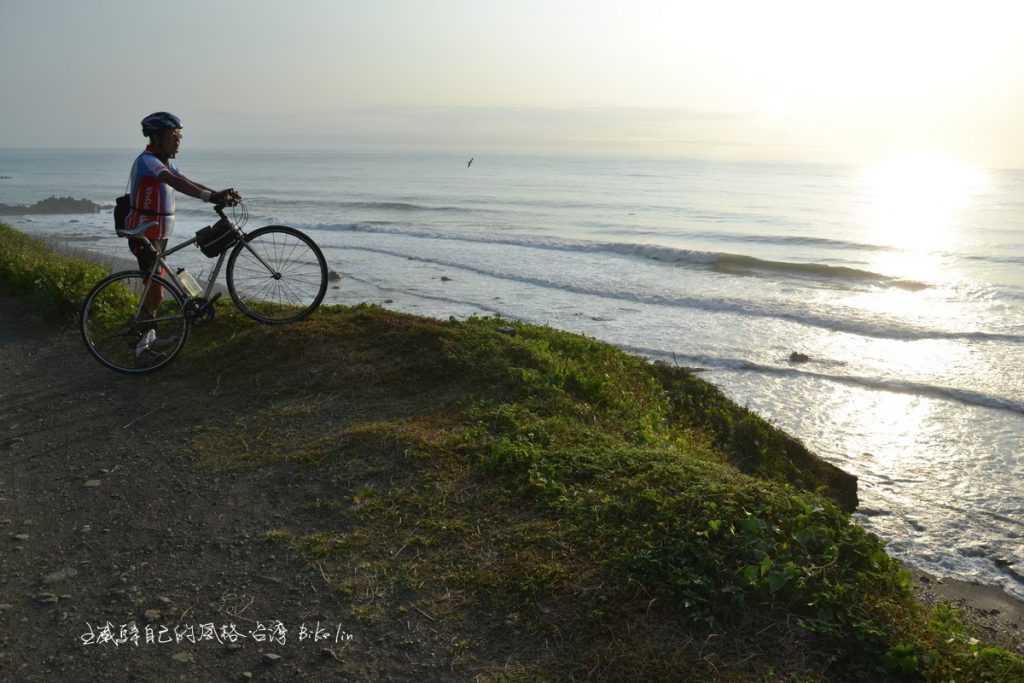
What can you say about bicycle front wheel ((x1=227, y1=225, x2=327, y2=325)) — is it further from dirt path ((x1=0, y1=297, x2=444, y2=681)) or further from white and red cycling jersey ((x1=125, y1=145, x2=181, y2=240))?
dirt path ((x1=0, y1=297, x2=444, y2=681))

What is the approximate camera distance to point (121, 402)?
666cm

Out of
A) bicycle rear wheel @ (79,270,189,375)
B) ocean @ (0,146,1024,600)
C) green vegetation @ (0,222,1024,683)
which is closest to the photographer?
green vegetation @ (0,222,1024,683)

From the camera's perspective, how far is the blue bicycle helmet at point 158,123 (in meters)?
6.90

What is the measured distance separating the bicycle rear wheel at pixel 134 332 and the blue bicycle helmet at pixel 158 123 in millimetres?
1235

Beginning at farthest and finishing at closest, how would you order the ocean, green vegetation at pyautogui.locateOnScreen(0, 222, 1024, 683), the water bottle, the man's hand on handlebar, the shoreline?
the ocean < the water bottle < the man's hand on handlebar < the shoreline < green vegetation at pyautogui.locateOnScreen(0, 222, 1024, 683)

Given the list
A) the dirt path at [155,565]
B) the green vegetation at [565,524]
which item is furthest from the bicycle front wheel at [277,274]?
the dirt path at [155,565]

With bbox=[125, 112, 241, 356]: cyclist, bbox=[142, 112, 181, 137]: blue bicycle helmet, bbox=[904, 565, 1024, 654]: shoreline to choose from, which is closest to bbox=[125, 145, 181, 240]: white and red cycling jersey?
bbox=[125, 112, 241, 356]: cyclist

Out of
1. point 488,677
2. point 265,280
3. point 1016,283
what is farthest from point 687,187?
point 488,677

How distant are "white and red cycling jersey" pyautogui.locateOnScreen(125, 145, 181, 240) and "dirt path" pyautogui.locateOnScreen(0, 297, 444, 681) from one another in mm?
1619

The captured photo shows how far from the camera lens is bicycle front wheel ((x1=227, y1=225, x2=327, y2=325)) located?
24.1 feet

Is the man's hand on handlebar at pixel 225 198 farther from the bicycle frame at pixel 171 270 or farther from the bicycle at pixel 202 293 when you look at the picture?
the bicycle frame at pixel 171 270

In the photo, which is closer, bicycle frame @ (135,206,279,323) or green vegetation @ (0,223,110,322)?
bicycle frame @ (135,206,279,323)

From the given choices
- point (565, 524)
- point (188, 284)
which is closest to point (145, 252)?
point (188, 284)

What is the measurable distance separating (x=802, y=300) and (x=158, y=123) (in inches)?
611
